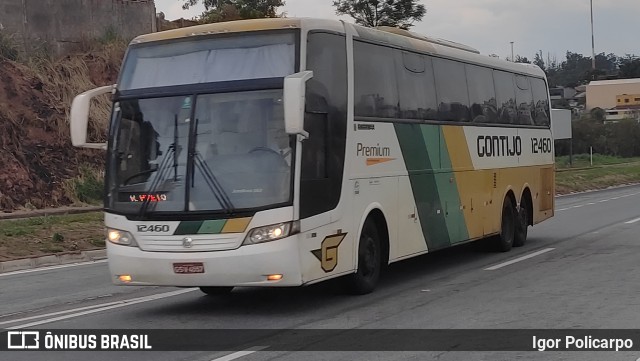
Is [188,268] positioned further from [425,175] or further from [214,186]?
[425,175]

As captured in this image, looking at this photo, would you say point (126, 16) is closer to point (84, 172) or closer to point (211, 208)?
point (84, 172)

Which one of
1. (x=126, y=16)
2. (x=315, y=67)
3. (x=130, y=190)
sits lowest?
(x=130, y=190)

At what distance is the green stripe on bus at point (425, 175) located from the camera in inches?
519

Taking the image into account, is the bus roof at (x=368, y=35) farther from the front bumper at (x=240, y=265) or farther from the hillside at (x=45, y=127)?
the hillside at (x=45, y=127)

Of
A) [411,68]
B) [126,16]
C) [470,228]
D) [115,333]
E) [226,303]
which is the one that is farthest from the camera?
[126,16]

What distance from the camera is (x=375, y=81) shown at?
12.4 m

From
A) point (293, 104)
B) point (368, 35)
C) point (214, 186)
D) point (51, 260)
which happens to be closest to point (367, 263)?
point (214, 186)

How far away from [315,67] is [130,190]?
250cm

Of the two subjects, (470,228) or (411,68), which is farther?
(470,228)

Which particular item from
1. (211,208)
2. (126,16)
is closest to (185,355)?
(211,208)

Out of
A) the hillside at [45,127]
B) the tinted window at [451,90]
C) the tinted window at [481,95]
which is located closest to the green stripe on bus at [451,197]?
the tinted window at [451,90]

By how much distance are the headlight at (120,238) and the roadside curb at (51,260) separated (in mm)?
6693

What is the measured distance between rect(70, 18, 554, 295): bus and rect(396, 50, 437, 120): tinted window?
10.6 inches

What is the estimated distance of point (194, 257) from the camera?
33.5 ft
